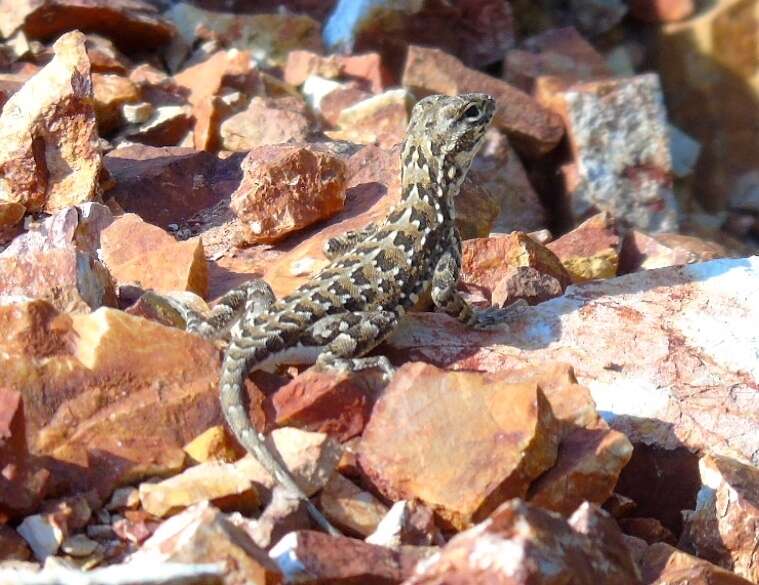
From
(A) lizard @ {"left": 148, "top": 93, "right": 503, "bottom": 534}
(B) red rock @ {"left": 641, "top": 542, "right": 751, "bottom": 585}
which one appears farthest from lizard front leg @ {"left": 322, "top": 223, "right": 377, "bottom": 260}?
(B) red rock @ {"left": 641, "top": 542, "right": 751, "bottom": 585}

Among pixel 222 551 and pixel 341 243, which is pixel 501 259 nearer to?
pixel 341 243

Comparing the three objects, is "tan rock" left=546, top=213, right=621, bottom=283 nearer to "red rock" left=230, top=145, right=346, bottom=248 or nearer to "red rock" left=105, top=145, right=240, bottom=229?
"red rock" left=230, top=145, right=346, bottom=248

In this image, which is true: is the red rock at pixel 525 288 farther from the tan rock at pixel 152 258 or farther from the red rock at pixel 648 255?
the tan rock at pixel 152 258

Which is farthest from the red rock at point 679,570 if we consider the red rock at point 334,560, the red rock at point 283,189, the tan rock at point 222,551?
the red rock at point 283,189

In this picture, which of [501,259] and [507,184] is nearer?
[501,259]

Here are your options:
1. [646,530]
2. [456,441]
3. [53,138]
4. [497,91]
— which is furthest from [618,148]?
[456,441]
